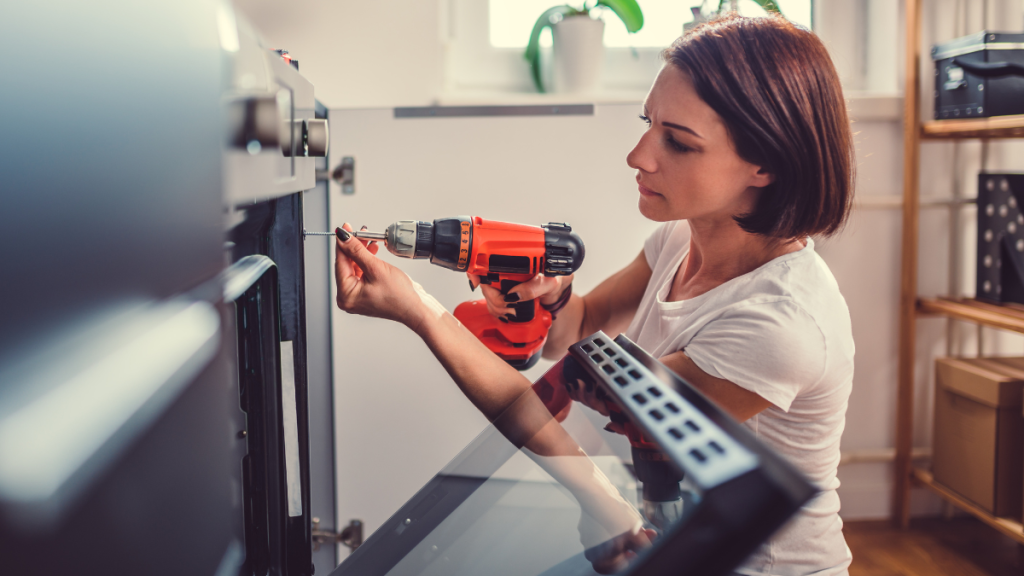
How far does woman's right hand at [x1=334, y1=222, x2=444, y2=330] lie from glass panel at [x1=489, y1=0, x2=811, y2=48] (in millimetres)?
1200

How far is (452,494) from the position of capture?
23.6 inches

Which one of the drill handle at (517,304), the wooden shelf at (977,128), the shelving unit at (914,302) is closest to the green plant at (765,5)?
the shelving unit at (914,302)

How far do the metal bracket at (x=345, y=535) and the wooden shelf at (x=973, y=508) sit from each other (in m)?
1.52

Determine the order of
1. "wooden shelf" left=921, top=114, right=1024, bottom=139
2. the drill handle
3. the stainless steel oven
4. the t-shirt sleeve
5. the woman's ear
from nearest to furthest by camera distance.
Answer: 1. the stainless steel oven
2. the t-shirt sleeve
3. the woman's ear
4. the drill handle
5. "wooden shelf" left=921, top=114, right=1024, bottom=139

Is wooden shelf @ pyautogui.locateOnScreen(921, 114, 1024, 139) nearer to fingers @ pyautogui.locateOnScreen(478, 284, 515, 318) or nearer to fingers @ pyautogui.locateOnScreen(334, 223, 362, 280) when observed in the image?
fingers @ pyautogui.locateOnScreen(478, 284, 515, 318)

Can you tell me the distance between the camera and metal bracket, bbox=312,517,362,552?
1.00 m

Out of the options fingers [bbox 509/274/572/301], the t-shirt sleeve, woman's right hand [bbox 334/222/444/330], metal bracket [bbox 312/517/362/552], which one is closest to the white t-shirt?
the t-shirt sleeve

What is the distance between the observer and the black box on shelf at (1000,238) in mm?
1580

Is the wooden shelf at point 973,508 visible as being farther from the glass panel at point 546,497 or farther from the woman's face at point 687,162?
the glass panel at point 546,497

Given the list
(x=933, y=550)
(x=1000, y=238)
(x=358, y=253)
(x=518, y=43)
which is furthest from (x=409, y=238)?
(x=933, y=550)

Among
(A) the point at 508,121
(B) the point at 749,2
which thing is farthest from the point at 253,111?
(B) the point at 749,2

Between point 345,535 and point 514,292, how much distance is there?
29.2 inches

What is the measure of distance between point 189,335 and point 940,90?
1927 mm

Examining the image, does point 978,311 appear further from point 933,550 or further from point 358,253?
point 358,253
